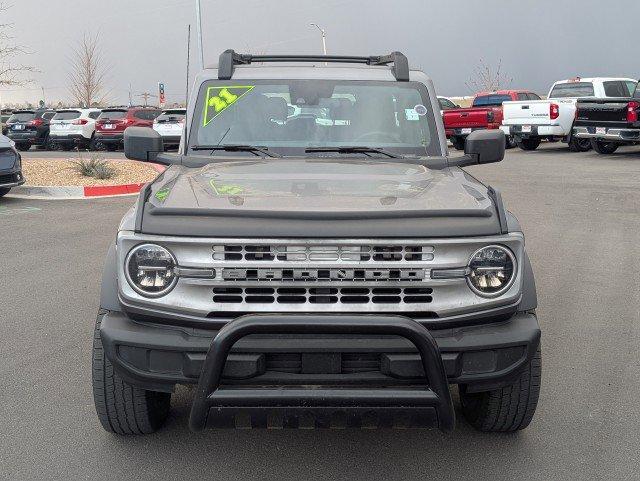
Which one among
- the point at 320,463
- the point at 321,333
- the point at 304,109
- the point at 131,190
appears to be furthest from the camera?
the point at 131,190

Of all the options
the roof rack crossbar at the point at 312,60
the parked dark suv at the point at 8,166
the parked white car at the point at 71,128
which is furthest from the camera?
the parked white car at the point at 71,128

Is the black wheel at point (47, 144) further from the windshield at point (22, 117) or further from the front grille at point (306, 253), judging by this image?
the front grille at point (306, 253)

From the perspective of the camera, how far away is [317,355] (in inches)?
111

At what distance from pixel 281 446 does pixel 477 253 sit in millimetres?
1363

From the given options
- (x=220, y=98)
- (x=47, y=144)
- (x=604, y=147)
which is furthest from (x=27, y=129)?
(x=220, y=98)

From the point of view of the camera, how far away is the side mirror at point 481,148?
170 inches

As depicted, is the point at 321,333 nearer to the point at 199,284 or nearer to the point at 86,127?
the point at 199,284

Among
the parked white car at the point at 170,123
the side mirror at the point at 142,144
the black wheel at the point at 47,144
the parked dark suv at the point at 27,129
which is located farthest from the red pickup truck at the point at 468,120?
the side mirror at the point at 142,144

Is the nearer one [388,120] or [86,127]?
[388,120]

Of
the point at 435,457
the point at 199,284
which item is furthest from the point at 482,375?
the point at 199,284

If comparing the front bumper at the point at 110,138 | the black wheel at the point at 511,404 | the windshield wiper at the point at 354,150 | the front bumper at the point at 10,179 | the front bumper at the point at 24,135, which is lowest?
the front bumper at the point at 24,135

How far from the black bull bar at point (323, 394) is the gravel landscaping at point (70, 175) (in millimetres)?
12404

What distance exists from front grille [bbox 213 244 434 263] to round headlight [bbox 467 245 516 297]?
0.93 ft

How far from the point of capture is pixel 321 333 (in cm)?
272
